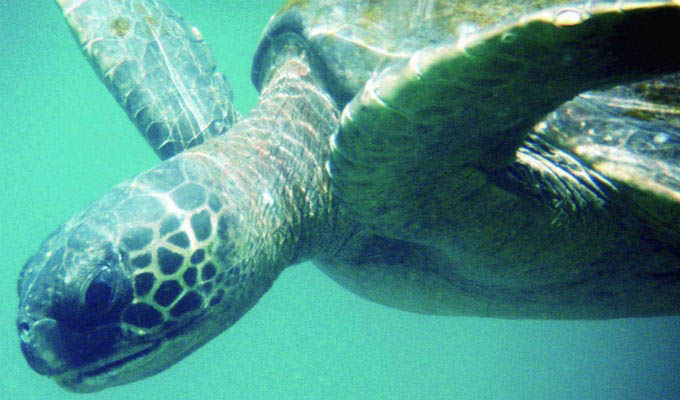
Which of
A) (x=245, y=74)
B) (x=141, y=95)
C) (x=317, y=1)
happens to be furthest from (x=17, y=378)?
(x=317, y=1)

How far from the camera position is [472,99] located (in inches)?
50.3

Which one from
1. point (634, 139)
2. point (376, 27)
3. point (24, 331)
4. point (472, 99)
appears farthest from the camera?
point (376, 27)

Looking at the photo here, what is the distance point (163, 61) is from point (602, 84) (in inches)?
137

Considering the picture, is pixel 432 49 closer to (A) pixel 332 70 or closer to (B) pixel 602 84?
(B) pixel 602 84

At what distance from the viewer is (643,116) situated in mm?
1774

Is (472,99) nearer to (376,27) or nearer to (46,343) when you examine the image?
(376,27)

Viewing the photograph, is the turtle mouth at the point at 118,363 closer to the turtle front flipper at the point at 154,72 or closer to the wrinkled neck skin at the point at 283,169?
the wrinkled neck skin at the point at 283,169

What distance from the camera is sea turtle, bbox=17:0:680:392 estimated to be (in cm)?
117

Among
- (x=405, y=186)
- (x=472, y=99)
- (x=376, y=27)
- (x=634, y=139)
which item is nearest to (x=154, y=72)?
(x=376, y=27)

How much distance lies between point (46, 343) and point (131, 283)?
1.28ft

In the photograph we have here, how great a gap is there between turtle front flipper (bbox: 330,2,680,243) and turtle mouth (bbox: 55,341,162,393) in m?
1.13

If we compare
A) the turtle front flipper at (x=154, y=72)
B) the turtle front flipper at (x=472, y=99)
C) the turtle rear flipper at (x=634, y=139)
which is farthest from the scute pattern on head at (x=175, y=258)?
the turtle front flipper at (x=154, y=72)

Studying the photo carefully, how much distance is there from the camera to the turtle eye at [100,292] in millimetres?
1722

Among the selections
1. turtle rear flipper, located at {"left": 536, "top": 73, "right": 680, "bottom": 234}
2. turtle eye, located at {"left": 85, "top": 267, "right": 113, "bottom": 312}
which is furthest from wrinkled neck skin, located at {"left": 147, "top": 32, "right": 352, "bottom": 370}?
turtle rear flipper, located at {"left": 536, "top": 73, "right": 680, "bottom": 234}
